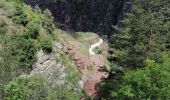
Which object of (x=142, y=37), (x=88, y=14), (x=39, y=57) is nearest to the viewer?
(x=142, y=37)

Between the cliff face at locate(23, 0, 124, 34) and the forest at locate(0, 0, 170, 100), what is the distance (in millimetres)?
7475

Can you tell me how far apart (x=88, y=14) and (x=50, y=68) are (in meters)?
64.0

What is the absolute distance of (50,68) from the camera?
73812 mm

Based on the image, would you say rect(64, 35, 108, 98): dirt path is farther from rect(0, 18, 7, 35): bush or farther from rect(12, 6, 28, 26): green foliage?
rect(0, 18, 7, 35): bush

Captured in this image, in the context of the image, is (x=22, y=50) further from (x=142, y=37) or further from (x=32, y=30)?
(x=142, y=37)

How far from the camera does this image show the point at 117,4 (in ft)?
438

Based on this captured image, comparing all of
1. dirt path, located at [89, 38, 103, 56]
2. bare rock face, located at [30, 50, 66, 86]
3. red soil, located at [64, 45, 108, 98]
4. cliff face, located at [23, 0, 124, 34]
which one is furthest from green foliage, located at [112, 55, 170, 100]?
cliff face, located at [23, 0, 124, 34]

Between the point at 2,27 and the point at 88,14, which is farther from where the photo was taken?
the point at 88,14

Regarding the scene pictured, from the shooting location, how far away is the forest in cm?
4416

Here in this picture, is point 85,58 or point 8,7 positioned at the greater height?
point 8,7

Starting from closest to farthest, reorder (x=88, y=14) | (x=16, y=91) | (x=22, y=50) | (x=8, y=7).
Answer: (x=16, y=91) < (x=22, y=50) < (x=8, y=7) < (x=88, y=14)

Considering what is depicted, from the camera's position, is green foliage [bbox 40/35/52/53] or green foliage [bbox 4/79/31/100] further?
green foliage [bbox 40/35/52/53]

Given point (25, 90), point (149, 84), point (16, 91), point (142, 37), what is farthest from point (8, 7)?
point (149, 84)

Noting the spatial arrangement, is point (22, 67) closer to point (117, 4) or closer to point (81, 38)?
point (81, 38)
